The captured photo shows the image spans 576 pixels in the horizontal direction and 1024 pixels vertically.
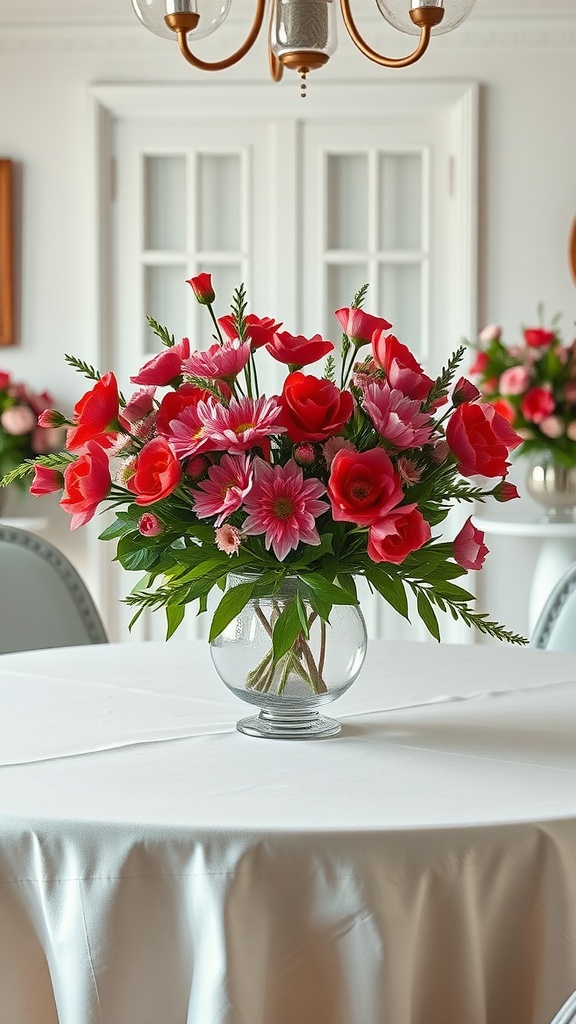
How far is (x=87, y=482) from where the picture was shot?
48.7 inches

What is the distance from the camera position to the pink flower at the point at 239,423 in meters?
1.19

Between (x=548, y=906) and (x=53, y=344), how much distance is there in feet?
Result: 10.8

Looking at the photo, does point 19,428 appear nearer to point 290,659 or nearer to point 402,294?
point 402,294

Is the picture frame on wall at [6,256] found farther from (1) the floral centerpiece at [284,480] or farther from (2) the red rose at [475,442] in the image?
(2) the red rose at [475,442]

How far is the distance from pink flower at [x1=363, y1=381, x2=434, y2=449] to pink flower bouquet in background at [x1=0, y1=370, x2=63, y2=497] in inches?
104

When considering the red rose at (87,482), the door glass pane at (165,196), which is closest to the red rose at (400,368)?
the red rose at (87,482)

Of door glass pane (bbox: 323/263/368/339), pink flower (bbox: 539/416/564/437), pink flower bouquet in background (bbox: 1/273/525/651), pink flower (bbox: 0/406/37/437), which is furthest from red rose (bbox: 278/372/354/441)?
door glass pane (bbox: 323/263/368/339)

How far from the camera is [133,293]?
13.1ft

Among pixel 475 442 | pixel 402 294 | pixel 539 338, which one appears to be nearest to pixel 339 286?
pixel 402 294

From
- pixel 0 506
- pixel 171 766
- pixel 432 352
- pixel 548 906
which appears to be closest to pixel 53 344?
pixel 0 506

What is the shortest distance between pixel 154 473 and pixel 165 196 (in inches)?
118

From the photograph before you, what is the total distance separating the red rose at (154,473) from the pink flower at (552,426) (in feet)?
7.59

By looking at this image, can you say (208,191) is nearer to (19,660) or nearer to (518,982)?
(19,660)

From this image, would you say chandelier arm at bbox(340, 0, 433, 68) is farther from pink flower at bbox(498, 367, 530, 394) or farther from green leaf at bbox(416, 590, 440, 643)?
pink flower at bbox(498, 367, 530, 394)
